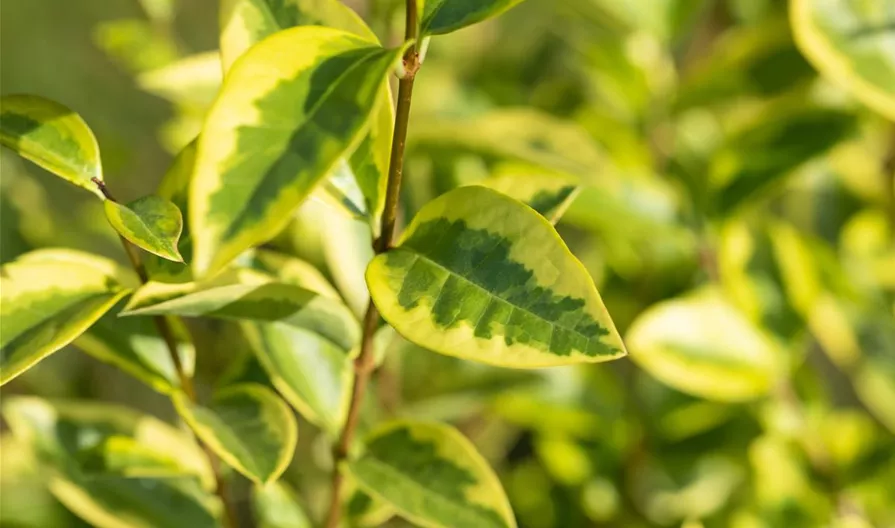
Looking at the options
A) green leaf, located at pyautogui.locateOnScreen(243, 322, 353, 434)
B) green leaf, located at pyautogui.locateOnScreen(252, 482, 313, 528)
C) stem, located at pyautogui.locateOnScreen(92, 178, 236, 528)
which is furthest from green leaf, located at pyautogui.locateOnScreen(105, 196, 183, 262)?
green leaf, located at pyautogui.locateOnScreen(252, 482, 313, 528)

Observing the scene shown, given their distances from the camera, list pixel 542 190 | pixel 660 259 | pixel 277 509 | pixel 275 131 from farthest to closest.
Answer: pixel 660 259 < pixel 277 509 < pixel 542 190 < pixel 275 131

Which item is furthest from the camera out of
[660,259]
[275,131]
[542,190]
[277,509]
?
[660,259]

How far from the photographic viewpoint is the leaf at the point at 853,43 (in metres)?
0.41

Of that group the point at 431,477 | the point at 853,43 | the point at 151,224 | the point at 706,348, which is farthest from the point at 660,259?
the point at 151,224

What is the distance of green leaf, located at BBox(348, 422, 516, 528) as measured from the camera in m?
0.34

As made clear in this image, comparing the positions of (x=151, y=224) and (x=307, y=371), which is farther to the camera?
(x=307, y=371)

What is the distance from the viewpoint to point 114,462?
38 centimetres

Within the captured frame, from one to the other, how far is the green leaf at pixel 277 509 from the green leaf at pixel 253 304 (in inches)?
7.5

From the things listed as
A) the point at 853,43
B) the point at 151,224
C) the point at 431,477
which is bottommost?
the point at 431,477

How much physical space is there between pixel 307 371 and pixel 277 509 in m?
0.12

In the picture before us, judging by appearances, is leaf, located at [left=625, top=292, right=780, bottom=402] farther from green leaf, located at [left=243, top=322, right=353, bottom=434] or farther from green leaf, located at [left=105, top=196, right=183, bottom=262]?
green leaf, located at [left=105, top=196, right=183, bottom=262]

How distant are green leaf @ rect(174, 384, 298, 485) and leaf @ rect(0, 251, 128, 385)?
7 centimetres

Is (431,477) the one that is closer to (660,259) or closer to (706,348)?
(706,348)

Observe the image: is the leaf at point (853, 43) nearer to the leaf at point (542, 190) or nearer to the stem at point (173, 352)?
the leaf at point (542, 190)
